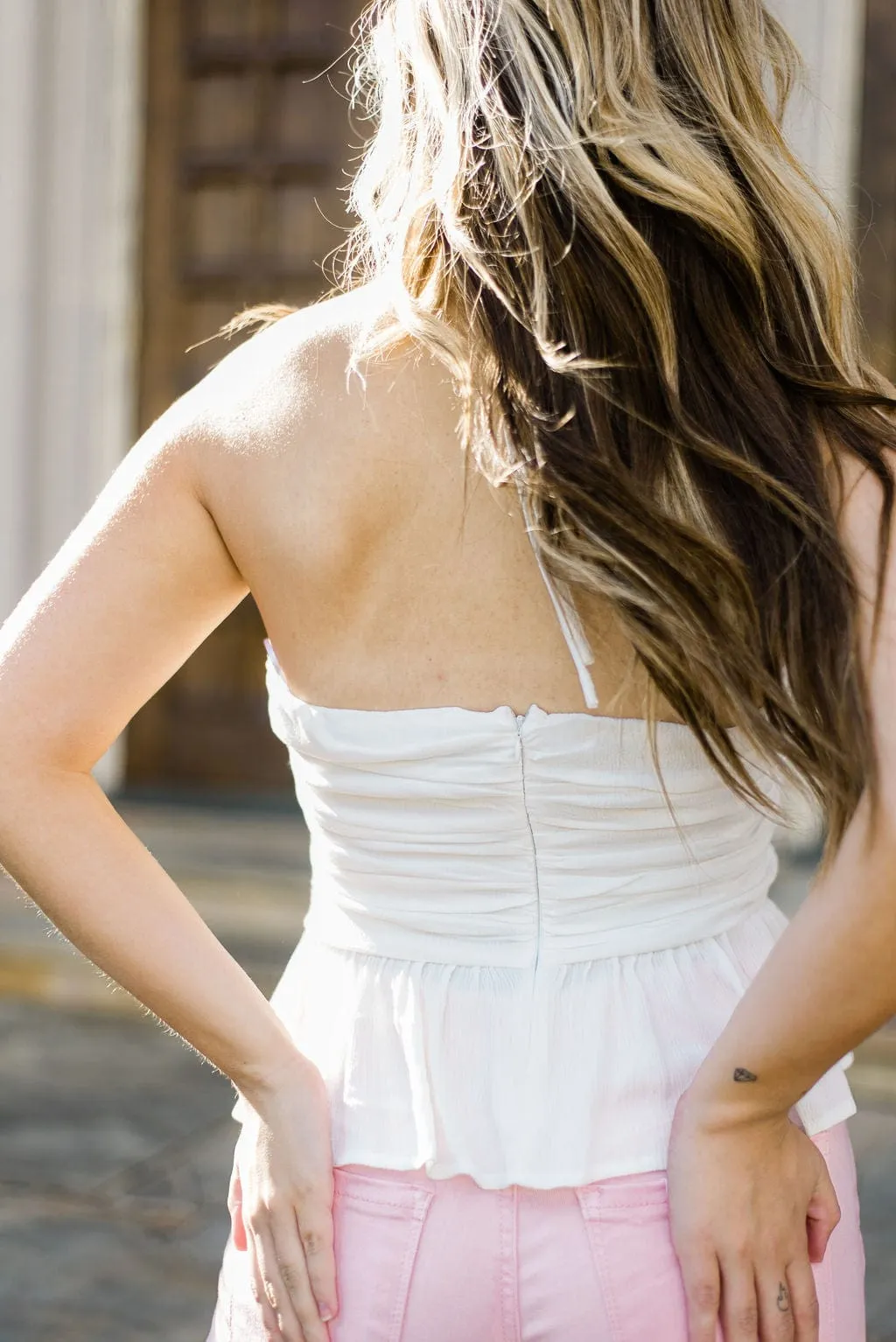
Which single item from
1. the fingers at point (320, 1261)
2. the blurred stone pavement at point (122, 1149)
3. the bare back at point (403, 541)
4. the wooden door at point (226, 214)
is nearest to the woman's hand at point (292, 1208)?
the fingers at point (320, 1261)

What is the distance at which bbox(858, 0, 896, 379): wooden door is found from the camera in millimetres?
4855

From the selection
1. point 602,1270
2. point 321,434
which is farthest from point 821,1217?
point 321,434

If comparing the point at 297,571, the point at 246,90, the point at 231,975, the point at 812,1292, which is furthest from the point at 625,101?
the point at 246,90

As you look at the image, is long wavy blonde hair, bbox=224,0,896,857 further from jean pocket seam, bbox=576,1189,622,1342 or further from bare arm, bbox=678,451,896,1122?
jean pocket seam, bbox=576,1189,622,1342

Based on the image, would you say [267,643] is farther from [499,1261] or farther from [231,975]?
[499,1261]

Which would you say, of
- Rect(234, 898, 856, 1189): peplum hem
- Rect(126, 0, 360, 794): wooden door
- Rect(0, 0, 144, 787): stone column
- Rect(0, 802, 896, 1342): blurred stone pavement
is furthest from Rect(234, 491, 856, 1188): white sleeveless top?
Rect(0, 0, 144, 787): stone column

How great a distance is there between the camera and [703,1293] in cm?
95

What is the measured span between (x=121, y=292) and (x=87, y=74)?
2.64 feet

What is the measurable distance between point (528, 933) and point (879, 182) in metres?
4.52

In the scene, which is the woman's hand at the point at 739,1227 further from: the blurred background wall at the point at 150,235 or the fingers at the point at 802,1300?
the blurred background wall at the point at 150,235

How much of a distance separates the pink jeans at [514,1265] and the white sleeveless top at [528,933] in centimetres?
2

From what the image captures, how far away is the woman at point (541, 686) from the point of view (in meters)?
0.91

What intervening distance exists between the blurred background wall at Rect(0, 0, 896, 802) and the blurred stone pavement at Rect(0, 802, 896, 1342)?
4.94 ft

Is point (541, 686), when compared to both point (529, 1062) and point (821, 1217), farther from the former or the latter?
point (821, 1217)
